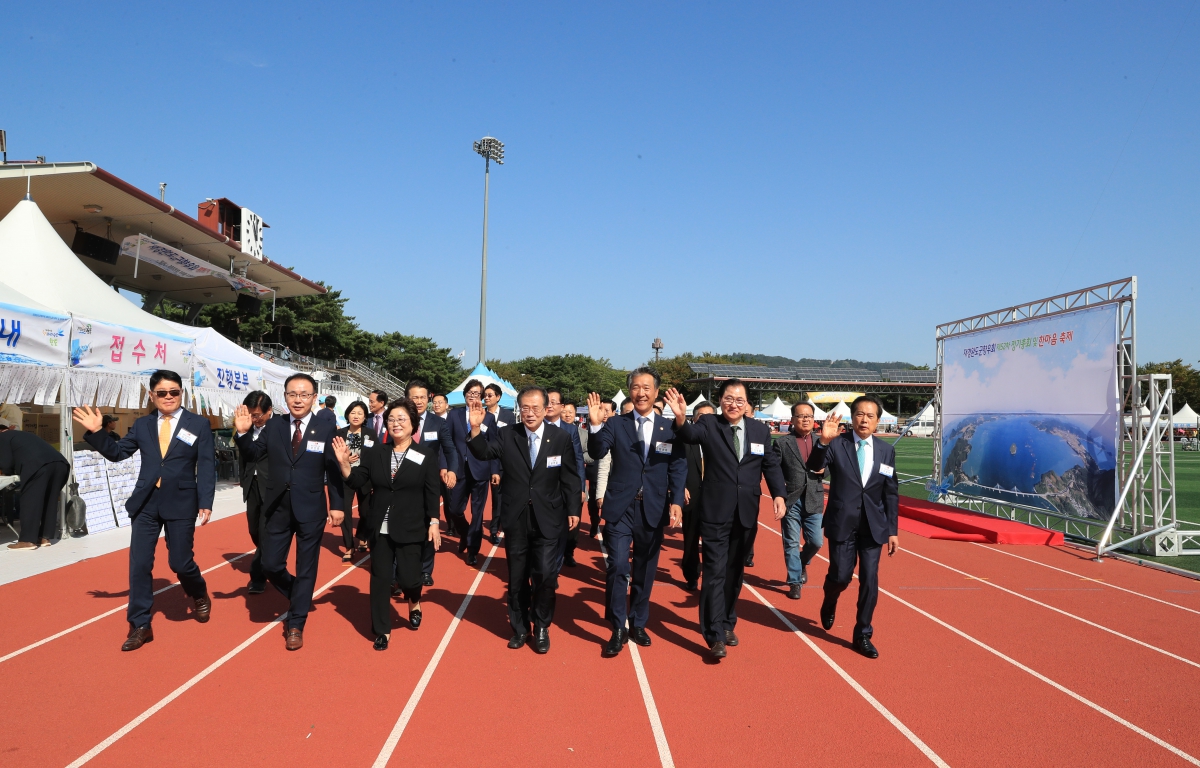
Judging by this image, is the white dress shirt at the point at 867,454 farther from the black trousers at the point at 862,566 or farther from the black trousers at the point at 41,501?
the black trousers at the point at 41,501

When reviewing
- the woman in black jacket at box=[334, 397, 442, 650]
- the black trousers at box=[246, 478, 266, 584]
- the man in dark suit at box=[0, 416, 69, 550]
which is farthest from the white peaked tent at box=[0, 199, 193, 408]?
the woman in black jacket at box=[334, 397, 442, 650]

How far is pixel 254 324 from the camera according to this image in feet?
113

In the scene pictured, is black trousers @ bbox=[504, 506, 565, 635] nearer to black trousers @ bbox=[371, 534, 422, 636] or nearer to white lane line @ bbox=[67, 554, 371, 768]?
black trousers @ bbox=[371, 534, 422, 636]

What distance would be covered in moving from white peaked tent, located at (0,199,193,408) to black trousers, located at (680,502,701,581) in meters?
7.39

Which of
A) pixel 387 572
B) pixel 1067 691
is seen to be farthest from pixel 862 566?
pixel 387 572

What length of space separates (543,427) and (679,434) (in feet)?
3.19

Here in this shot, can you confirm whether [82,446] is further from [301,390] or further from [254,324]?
[254,324]

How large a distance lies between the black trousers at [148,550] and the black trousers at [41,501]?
166 inches

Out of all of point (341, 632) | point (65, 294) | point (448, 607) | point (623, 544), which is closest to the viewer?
point (623, 544)

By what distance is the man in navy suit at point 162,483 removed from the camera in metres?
4.33

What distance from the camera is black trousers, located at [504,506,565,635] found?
14.8 feet

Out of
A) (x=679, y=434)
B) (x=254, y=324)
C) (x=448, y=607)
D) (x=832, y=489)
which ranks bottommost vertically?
(x=448, y=607)

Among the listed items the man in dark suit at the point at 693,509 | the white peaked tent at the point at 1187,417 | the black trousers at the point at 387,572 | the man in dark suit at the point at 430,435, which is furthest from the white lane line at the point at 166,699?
the white peaked tent at the point at 1187,417

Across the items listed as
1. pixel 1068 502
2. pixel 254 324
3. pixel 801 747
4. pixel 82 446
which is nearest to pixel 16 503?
pixel 82 446
